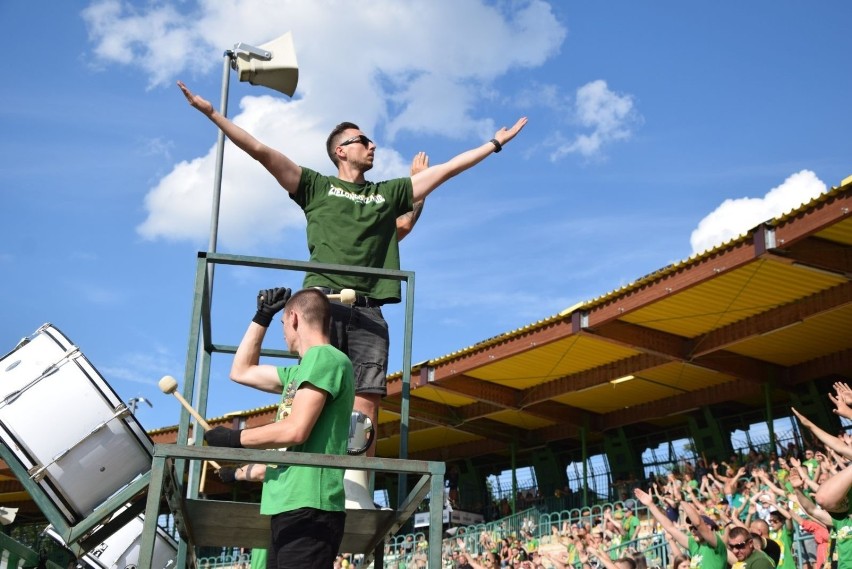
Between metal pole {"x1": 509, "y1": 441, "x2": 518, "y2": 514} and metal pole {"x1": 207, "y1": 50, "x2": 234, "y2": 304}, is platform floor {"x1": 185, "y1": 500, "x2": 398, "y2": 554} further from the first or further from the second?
metal pole {"x1": 509, "y1": 441, "x2": 518, "y2": 514}

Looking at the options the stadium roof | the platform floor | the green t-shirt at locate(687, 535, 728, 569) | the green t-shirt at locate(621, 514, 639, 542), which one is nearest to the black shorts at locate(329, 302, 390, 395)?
the platform floor

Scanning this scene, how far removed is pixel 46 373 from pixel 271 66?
19.9 ft

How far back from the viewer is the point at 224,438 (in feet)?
10.9

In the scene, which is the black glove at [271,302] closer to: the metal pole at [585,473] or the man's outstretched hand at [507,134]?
the man's outstretched hand at [507,134]

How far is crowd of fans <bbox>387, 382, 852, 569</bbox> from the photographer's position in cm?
736

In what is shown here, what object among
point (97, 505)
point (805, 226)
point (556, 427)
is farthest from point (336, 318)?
point (556, 427)

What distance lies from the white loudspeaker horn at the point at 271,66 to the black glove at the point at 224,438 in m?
7.10

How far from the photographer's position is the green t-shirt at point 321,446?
337 cm

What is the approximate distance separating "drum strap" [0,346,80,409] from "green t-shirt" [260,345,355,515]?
4.88ft

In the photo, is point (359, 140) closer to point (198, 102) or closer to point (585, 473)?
point (198, 102)

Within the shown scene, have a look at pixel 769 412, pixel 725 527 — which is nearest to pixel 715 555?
pixel 725 527

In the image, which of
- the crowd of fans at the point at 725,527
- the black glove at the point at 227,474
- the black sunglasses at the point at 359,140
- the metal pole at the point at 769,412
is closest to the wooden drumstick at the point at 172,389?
the black glove at the point at 227,474

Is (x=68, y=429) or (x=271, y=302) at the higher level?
(x=271, y=302)

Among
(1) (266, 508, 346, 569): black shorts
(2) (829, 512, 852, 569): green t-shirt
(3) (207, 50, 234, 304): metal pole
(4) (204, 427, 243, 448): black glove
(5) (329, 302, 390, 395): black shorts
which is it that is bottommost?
(1) (266, 508, 346, 569): black shorts
